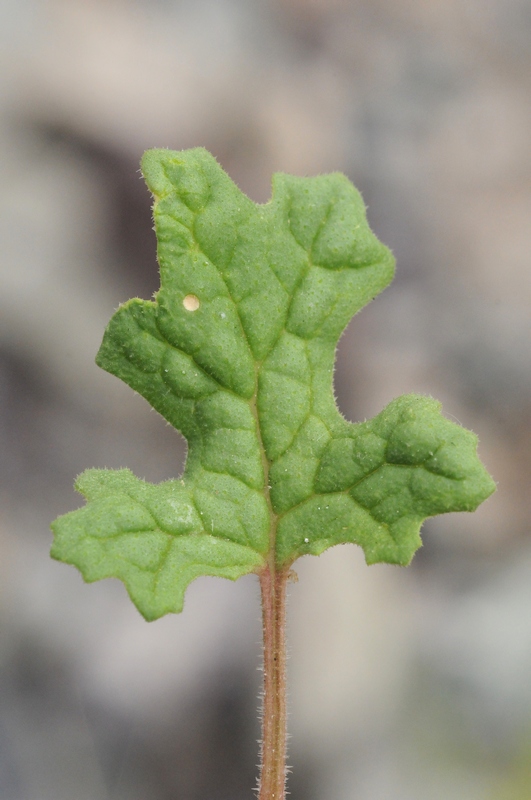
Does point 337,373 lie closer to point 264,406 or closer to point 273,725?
point 264,406

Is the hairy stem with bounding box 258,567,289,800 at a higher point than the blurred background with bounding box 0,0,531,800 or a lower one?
lower

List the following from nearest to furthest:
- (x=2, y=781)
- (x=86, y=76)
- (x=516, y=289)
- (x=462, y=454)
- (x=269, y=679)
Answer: (x=462, y=454)
(x=269, y=679)
(x=2, y=781)
(x=86, y=76)
(x=516, y=289)

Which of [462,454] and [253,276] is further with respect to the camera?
[253,276]

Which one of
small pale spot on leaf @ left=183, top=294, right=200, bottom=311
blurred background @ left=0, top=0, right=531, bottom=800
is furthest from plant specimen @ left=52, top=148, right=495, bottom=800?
blurred background @ left=0, top=0, right=531, bottom=800

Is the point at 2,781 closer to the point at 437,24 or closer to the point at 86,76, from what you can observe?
the point at 86,76

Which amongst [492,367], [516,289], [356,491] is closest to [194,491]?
[356,491]

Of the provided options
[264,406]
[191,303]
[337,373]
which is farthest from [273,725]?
[337,373]

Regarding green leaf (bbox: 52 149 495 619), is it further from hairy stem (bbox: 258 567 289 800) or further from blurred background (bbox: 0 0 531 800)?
blurred background (bbox: 0 0 531 800)
